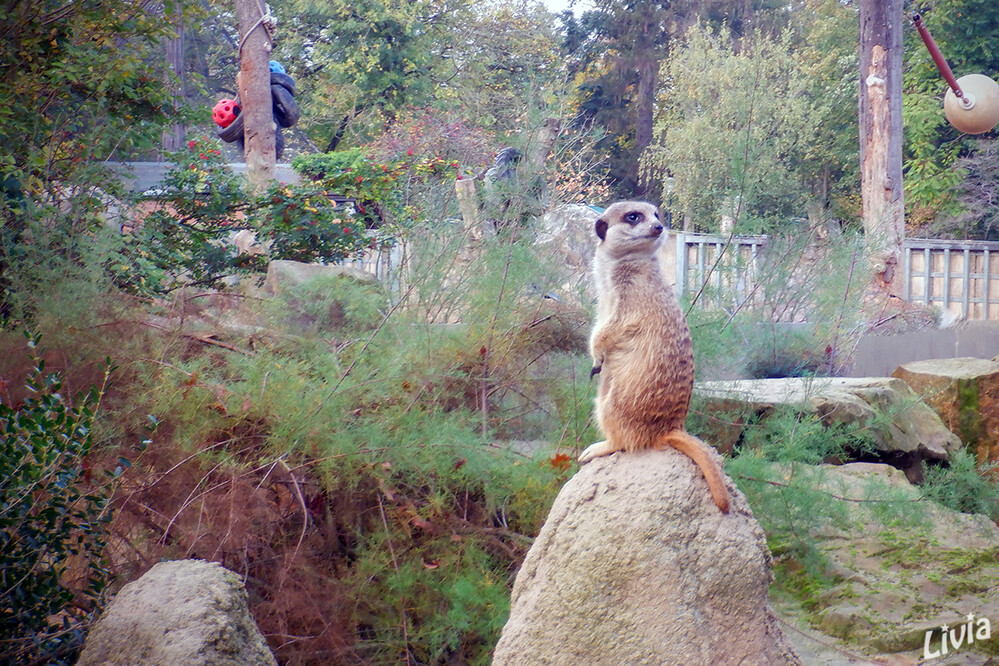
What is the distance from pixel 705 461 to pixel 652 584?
0.38 metres

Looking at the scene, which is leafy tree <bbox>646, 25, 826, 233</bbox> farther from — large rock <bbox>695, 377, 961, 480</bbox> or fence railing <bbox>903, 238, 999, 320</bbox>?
large rock <bbox>695, 377, 961, 480</bbox>

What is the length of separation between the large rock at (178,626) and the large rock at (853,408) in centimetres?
217

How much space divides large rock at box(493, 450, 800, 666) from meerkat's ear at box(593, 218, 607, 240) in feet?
3.27

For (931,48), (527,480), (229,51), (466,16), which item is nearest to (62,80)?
(527,480)

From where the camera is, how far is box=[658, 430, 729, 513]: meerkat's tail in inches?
106

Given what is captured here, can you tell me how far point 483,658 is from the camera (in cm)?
358

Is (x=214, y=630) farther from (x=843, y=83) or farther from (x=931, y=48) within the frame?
(x=843, y=83)

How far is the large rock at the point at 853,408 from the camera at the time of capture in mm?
4309

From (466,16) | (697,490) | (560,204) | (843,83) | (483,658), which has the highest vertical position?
(466,16)

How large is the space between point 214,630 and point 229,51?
2303 centimetres

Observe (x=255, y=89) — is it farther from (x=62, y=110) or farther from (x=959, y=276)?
(x=959, y=276)

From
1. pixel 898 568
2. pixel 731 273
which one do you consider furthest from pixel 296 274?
pixel 898 568

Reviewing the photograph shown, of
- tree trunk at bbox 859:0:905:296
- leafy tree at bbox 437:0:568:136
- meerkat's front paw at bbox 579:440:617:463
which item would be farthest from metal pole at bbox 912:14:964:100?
leafy tree at bbox 437:0:568:136

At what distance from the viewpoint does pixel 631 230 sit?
3.33 metres
